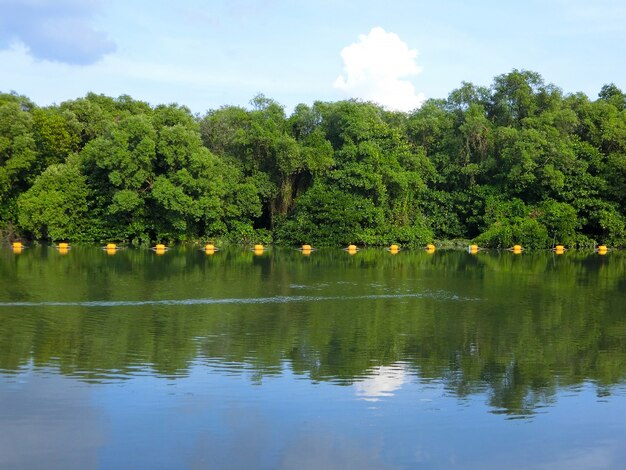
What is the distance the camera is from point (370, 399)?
10820mm

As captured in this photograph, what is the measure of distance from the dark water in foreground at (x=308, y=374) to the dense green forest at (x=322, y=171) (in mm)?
18970

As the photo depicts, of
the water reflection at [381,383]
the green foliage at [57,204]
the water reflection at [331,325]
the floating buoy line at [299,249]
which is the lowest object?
the water reflection at [381,383]

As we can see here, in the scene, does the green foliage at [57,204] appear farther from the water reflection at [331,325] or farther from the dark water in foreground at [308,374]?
the dark water in foreground at [308,374]

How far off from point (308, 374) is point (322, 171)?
1366 inches

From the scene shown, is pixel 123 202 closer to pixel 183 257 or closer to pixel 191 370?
pixel 183 257

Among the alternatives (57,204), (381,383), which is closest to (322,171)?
(57,204)

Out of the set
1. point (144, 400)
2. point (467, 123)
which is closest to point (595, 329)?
point (144, 400)

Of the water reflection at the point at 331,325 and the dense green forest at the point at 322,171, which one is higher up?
the dense green forest at the point at 322,171

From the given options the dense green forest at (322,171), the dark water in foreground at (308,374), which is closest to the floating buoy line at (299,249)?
the dense green forest at (322,171)

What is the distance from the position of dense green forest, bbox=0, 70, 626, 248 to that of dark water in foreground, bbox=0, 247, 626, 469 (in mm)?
18970

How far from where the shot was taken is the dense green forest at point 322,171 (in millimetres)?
42906

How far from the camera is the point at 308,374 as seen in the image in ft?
40.5

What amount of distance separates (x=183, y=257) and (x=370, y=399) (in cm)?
2545

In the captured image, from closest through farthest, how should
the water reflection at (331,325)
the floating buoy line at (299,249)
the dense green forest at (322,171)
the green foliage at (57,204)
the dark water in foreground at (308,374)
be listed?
the dark water in foreground at (308,374) → the water reflection at (331,325) → the floating buoy line at (299,249) → the green foliage at (57,204) → the dense green forest at (322,171)
